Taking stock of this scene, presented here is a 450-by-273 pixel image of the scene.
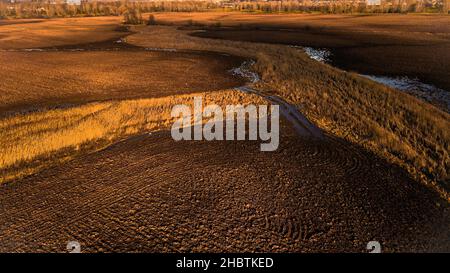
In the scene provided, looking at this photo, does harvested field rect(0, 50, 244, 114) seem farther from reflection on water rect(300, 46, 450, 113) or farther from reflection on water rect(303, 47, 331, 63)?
reflection on water rect(300, 46, 450, 113)

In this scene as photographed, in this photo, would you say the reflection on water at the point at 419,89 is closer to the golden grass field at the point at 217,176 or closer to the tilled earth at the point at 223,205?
the golden grass field at the point at 217,176

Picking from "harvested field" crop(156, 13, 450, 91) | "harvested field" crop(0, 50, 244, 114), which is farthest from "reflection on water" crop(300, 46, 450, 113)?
"harvested field" crop(0, 50, 244, 114)

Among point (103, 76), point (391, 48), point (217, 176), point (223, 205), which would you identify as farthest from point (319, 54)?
point (223, 205)

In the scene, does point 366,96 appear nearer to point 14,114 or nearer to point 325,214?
point 325,214

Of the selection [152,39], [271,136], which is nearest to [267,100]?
[271,136]

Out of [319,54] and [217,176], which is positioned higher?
[319,54]

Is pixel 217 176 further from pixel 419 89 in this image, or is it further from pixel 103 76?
pixel 103 76

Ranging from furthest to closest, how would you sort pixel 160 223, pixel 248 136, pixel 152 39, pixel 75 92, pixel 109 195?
pixel 152 39, pixel 75 92, pixel 248 136, pixel 109 195, pixel 160 223
